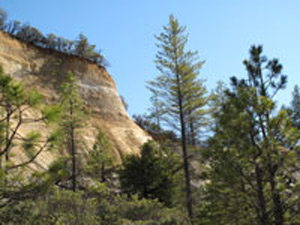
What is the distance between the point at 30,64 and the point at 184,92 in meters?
18.6

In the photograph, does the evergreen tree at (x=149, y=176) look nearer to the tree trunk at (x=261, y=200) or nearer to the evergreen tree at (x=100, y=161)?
the evergreen tree at (x=100, y=161)

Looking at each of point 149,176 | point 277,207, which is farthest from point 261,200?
point 149,176

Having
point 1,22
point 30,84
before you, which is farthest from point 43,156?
point 1,22

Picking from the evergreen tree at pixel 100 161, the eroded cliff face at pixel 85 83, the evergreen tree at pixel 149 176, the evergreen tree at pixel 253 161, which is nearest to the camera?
the evergreen tree at pixel 253 161

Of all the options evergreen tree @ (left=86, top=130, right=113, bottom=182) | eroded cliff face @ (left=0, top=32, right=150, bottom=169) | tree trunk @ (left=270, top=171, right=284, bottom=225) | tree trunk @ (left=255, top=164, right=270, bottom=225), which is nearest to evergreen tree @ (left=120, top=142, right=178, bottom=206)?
evergreen tree @ (left=86, top=130, right=113, bottom=182)

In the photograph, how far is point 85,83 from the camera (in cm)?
3166

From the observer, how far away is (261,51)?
8.96 metres

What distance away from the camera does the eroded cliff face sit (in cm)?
2747

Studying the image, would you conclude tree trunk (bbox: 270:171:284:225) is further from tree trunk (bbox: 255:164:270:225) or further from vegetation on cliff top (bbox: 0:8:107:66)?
vegetation on cliff top (bbox: 0:8:107:66)

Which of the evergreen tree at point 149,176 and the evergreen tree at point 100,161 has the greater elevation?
the evergreen tree at point 100,161

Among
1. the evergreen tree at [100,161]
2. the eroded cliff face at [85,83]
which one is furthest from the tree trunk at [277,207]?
the eroded cliff face at [85,83]

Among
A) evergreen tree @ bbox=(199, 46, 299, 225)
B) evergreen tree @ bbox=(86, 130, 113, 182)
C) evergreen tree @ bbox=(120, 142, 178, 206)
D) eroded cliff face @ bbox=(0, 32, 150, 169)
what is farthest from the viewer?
eroded cliff face @ bbox=(0, 32, 150, 169)

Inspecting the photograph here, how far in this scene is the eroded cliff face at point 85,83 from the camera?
2747 cm

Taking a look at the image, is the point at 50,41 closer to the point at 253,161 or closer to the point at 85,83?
the point at 85,83
